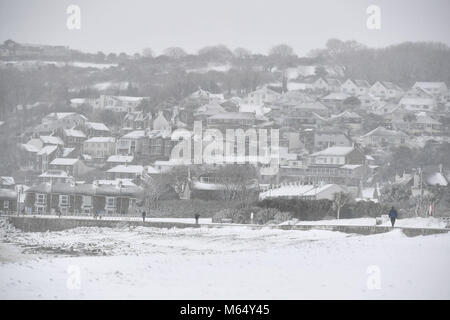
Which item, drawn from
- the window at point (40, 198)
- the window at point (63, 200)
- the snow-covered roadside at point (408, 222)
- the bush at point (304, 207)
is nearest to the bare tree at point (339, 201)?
the bush at point (304, 207)

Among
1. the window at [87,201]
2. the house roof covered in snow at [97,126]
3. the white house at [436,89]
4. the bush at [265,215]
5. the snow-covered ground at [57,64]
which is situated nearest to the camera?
the bush at [265,215]

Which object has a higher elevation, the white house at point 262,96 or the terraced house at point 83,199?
the white house at point 262,96

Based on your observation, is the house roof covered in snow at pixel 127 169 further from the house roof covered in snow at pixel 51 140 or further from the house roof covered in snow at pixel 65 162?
the house roof covered in snow at pixel 51 140

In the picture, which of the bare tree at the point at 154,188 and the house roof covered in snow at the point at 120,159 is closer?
the bare tree at the point at 154,188

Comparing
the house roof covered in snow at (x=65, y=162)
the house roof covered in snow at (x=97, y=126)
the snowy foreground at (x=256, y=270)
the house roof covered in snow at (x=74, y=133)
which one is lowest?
the house roof covered in snow at (x=65, y=162)

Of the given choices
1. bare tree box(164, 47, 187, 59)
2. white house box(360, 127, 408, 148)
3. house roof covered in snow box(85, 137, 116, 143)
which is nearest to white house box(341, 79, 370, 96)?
white house box(360, 127, 408, 148)

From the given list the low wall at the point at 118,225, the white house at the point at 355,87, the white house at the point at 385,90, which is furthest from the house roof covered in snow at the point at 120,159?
the white house at the point at 385,90

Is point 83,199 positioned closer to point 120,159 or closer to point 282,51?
point 120,159

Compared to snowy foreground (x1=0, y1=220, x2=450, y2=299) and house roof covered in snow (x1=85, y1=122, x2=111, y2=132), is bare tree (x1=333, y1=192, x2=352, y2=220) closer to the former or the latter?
snowy foreground (x1=0, y1=220, x2=450, y2=299)

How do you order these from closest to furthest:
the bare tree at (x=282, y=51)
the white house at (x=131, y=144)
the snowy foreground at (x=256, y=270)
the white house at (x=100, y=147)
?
the snowy foreground at (x=256, y=270) → the white house at (x=131, y=144) → the white house at (x=100, y=147) → the bare tree at (x=282, y=51)

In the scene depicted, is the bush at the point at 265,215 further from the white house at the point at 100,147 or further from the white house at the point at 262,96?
the white house at the point at 262,96
